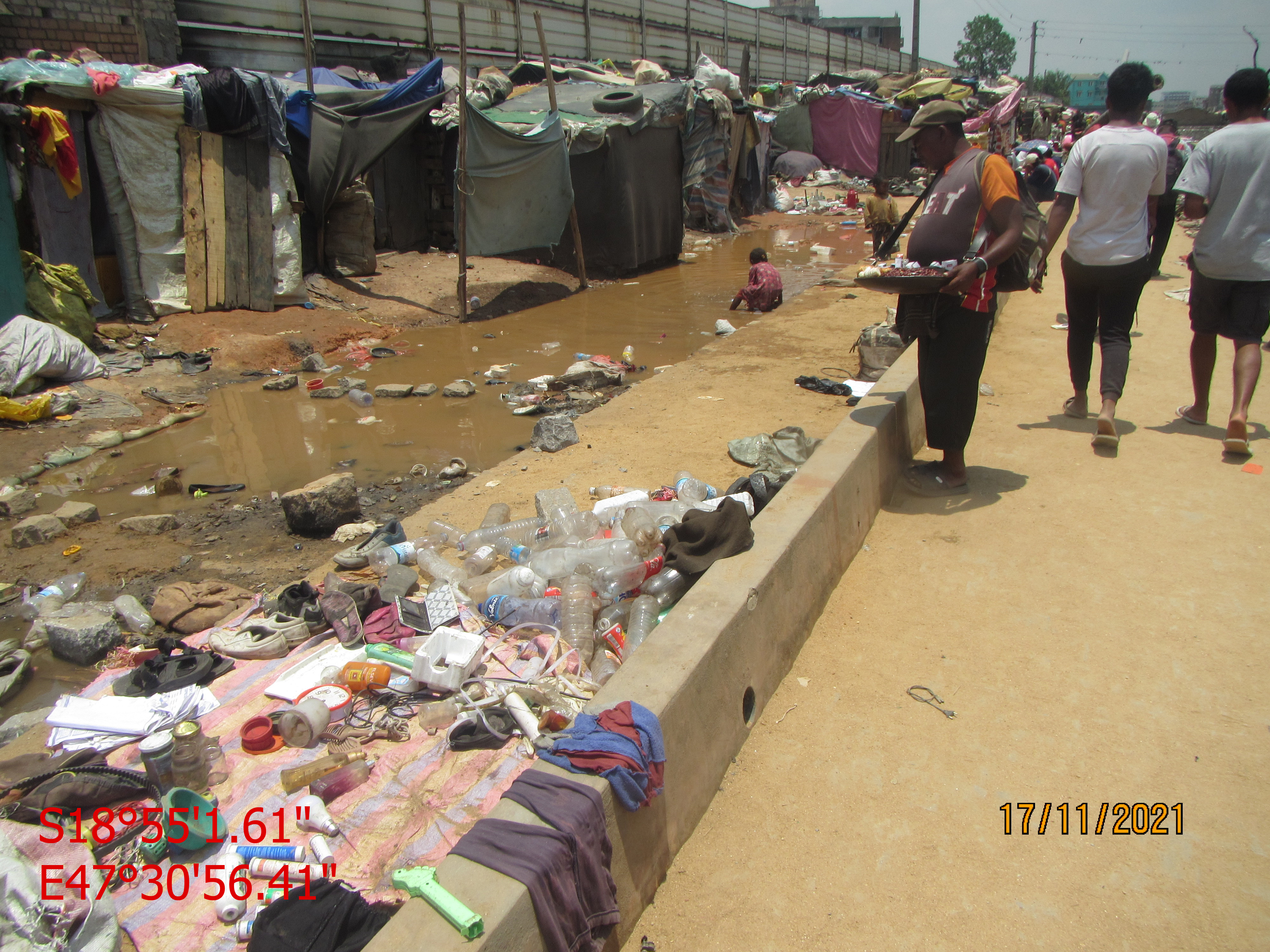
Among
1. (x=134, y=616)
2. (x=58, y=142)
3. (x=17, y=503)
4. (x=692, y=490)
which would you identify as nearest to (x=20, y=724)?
(x=134, y=616)

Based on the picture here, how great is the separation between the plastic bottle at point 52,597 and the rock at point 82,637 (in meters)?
0.41

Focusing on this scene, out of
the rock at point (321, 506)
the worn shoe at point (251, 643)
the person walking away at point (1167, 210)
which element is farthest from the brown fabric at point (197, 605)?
the person walking away at point (1167, 210)

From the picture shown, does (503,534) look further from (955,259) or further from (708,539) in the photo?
(955,259)

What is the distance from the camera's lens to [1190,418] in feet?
16.2

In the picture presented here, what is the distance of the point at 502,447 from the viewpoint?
6258 millimetres

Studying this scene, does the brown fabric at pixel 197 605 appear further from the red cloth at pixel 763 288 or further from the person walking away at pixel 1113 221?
the red cloth at pixel 763 288

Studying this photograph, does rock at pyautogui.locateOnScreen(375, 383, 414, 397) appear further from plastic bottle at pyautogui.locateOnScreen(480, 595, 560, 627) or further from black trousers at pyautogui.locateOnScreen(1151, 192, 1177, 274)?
black trousers at pyautogui.locateOnScreen(1151, 192, 1177, 274)

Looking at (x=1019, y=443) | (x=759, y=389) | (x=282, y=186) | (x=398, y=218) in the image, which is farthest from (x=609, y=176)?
(x=1019, y=443)

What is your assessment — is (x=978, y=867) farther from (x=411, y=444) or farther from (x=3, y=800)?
(x=411, y=444)

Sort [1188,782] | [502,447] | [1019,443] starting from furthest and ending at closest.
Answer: [502,447], [1019,443], [1188,782]

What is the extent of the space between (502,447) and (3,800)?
4.16 meters

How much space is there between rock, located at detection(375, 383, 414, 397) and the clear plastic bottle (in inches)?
165

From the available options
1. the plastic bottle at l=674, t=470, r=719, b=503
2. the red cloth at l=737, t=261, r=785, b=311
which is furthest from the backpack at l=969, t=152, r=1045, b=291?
the red cloth at l=737, t=261, r=785, b=311

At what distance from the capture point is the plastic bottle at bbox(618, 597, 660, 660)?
3.10 metres
